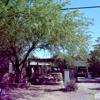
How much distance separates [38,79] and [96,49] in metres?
21.0

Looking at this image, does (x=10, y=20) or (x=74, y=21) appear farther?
(x=74, y=21)

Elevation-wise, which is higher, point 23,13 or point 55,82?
point 23,13

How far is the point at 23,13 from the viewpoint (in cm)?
1431

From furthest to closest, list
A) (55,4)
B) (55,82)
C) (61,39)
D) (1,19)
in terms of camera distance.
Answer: (55,82) < (61,39) < (55,4) < (1,19)

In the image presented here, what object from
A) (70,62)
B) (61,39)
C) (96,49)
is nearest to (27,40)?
(61,39)

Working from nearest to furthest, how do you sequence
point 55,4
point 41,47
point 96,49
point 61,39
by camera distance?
point 55,4
point 61,39
point 41,47
point 96,49

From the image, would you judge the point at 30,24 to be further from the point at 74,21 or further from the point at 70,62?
the point at 70,62

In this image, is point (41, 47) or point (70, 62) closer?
point (41, 47)

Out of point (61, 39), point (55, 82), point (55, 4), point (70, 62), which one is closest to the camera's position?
point (55, 4)

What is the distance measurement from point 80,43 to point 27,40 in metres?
4.13

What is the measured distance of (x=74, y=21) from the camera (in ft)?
61.1

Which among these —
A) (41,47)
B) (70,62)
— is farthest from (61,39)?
(70,62)

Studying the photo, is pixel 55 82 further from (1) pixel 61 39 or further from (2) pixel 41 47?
(1) pixel 61 39

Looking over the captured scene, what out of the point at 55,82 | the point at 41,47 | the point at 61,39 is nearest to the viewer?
the point at 61,39
